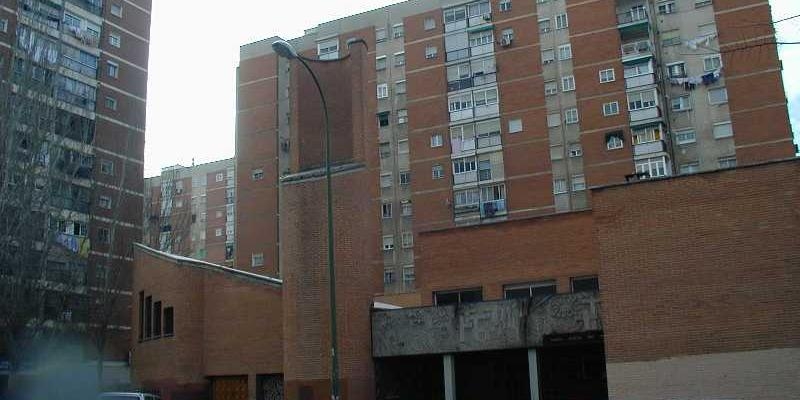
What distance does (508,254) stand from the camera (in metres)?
27.9

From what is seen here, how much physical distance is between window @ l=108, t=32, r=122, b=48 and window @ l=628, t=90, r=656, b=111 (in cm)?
3377

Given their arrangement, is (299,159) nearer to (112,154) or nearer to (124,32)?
(112,154)

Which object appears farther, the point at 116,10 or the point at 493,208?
the point at 116,10

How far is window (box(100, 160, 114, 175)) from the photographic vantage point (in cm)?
4773

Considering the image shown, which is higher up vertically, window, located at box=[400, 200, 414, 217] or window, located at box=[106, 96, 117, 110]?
window, located at box=[106, 96, 117, 110]

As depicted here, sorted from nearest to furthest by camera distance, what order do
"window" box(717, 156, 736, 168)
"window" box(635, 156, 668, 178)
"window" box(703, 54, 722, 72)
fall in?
"window" box(717, 156, 736, 168) → "window" box(635, 156, 668, 178) → "window" box(703, 54, 722, 72)

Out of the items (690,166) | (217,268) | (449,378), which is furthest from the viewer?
(690,166)

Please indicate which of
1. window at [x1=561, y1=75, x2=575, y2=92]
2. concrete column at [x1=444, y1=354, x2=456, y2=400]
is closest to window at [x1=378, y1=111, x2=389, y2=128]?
window at [x1=561, y1=75, x2=575, y2=92]

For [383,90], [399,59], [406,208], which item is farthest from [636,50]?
[406,208]

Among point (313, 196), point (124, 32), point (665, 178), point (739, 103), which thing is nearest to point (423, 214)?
point (739, 103)

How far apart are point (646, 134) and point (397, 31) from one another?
62.2 ft

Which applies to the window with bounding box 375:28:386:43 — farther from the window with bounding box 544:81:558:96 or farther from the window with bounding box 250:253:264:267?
the window with bounding box 250:253:264:267

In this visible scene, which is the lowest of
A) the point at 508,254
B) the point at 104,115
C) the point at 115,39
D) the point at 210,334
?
the point at 210,334

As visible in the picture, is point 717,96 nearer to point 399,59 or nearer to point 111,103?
point 399,59
